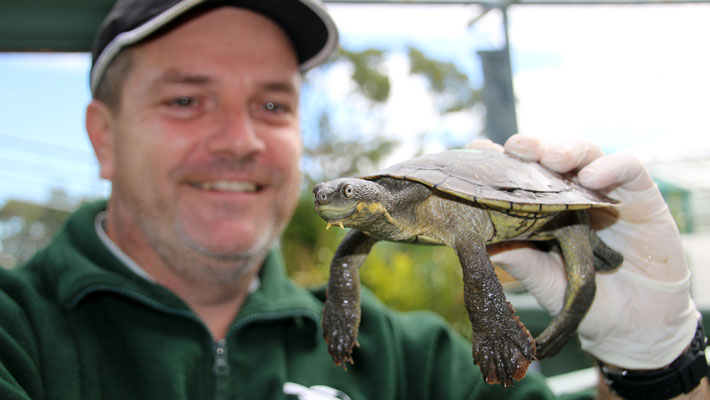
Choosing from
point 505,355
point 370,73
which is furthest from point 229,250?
point 370,73

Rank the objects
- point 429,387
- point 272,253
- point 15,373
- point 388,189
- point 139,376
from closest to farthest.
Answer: point 388,189 < point 15,373 < point 139,376 < point 429,387 < point 272,253

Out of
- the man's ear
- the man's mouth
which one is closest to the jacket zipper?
the man's mouth

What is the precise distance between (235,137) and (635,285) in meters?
1.42

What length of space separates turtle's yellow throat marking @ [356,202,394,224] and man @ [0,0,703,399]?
796 mm

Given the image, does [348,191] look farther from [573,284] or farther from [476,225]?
[573,284]

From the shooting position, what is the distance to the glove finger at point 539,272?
130 cm

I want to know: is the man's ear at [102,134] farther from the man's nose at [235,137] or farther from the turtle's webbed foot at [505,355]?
the turtle's webbed foot at [505,355]

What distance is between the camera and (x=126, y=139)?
1.83 metres

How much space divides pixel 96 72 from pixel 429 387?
6.18ft

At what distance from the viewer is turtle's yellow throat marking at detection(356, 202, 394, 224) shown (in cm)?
77

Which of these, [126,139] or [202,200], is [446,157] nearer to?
[202,200]

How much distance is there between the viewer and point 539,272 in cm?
133

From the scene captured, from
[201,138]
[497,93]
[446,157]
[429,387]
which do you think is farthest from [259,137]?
[429,387]

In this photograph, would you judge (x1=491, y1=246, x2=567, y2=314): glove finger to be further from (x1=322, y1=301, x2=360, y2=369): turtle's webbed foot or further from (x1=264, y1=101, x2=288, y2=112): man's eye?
(x1=264, y1=101, x2=288, y2=112): man's eye
